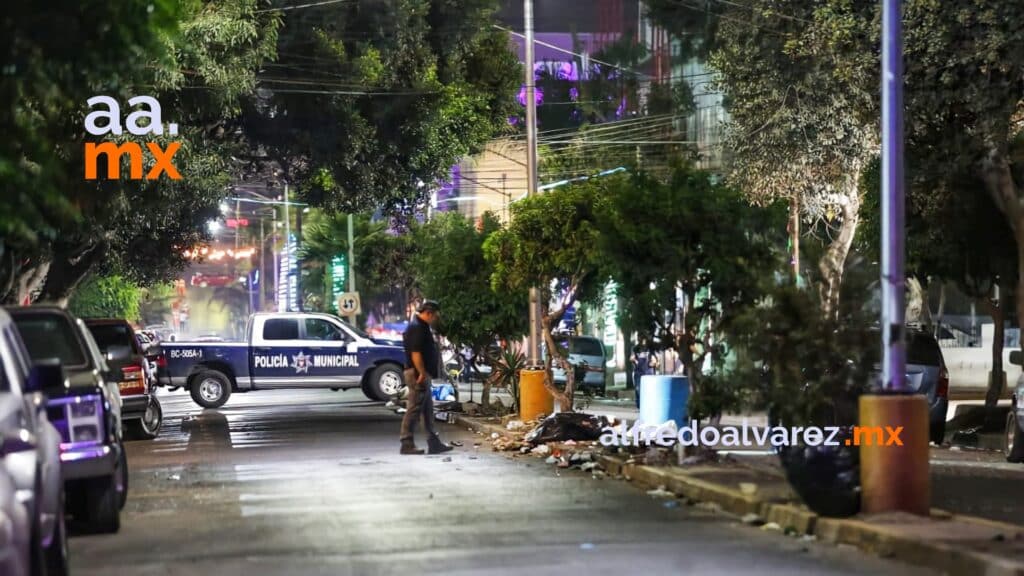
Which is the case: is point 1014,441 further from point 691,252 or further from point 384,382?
point 384,382

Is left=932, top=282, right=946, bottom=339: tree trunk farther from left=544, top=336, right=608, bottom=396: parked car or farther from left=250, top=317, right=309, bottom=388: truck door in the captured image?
left=250, top=317, right=309, bottom=388: truck door

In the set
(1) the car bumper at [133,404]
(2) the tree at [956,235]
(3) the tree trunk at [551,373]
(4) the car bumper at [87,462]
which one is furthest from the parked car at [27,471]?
(2) the tree at [956,235]

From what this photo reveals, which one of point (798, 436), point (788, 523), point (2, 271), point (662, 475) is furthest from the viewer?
point (2, 271)

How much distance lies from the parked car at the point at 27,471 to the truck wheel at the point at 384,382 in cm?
2566

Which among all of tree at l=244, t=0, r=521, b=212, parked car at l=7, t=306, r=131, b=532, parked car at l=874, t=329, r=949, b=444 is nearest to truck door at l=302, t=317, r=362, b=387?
tree at l=244, t=0, r=521, b=212

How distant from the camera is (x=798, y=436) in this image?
541 inches

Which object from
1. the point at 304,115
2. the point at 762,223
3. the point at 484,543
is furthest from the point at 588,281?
the point at 484,543

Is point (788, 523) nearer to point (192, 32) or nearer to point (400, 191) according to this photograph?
point (192, 32)

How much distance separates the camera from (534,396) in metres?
24.6

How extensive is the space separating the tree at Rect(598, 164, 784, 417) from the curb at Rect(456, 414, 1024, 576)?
1.81 m

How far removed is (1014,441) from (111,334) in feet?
45.0

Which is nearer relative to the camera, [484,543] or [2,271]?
[484,543]

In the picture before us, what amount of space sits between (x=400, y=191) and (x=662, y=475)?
2048 cm

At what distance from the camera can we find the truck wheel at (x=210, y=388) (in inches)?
1391
